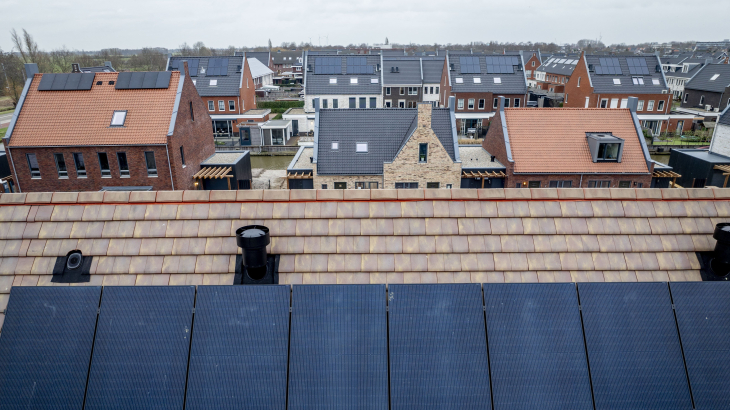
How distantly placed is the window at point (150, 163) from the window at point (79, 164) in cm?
374

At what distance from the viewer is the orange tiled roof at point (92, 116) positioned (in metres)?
24.1

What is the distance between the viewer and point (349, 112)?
25344 mm

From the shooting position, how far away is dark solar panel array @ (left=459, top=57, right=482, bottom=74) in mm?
46688

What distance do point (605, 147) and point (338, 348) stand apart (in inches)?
902

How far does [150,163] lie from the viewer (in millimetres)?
24766

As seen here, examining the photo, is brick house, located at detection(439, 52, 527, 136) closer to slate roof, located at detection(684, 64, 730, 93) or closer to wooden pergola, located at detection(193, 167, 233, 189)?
slate roof, located at detection(684, 64, 730, 93)

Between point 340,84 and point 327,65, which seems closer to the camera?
point 340,84

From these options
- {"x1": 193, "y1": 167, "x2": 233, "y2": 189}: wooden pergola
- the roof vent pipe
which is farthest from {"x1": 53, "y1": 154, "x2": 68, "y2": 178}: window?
the roof vent pipe

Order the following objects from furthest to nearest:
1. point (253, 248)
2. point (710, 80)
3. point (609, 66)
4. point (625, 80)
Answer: point (710, 80)
point (609, 66)
point (625, 80)
point (253, 248)

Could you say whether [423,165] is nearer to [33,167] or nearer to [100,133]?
[100,133]

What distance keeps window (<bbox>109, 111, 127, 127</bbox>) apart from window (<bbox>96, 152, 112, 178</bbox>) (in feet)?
6.26

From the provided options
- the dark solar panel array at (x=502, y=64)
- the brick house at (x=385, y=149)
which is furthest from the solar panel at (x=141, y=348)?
the dark solar panel array at (x=502, y=64)

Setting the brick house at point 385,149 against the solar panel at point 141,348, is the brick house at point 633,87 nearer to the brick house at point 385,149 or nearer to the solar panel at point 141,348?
the brick house at point 385,149

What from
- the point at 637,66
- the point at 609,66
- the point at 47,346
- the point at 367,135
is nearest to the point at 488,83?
the point at 609,66
